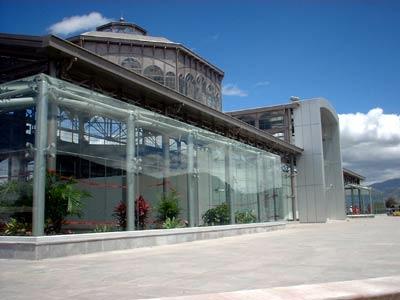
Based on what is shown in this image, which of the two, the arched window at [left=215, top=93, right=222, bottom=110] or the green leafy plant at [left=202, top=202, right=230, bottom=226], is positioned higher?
the arched window at [left=215, top=93, right=222, bottom=110]

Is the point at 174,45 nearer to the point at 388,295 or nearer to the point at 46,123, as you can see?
the point at 46,123

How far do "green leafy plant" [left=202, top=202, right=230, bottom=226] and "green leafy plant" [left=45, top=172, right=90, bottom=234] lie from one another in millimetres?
6961

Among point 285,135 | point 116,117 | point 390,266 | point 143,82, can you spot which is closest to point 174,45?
point 285,135

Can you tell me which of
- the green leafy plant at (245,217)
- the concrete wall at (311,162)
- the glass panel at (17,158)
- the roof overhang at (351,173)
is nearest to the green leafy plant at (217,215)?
the green leafy plant at (245,217)

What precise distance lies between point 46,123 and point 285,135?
101ft

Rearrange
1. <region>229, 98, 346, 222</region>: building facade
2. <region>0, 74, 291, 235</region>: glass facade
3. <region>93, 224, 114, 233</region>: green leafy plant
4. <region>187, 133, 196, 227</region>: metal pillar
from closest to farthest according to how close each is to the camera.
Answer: <region>0, 74, 291, 235</region>: glass facade → <region>93, 224, 114, 233</region>: green leafy plant → <region>187, 133, 196, 227</region>: metal pillar → <region>229, 98, 346, 222</region>: building facade

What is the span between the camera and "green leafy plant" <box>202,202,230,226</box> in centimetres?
1861

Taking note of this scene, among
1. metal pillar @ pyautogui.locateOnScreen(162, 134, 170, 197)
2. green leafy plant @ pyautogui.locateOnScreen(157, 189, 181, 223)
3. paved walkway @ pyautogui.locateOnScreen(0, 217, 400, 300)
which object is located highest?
metal pillar @ pyautogui.locateOnScreen(162, 134, 170, 197)

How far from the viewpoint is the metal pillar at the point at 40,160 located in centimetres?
1123

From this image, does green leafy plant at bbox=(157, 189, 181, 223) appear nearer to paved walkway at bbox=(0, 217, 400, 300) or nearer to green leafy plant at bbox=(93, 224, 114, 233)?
green leafy plant at bbox=(93, 224, 114, 233)

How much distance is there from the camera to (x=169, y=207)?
16.5m

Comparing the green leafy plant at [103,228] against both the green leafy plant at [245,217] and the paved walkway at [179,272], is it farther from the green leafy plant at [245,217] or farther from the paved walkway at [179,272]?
the green leafy plant at [245,217]

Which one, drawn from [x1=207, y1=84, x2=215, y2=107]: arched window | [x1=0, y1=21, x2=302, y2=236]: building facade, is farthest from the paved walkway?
[x1=207, y1=84, x2=215, y2=107]: arched window

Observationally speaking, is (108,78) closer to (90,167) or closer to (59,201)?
(90,167)
